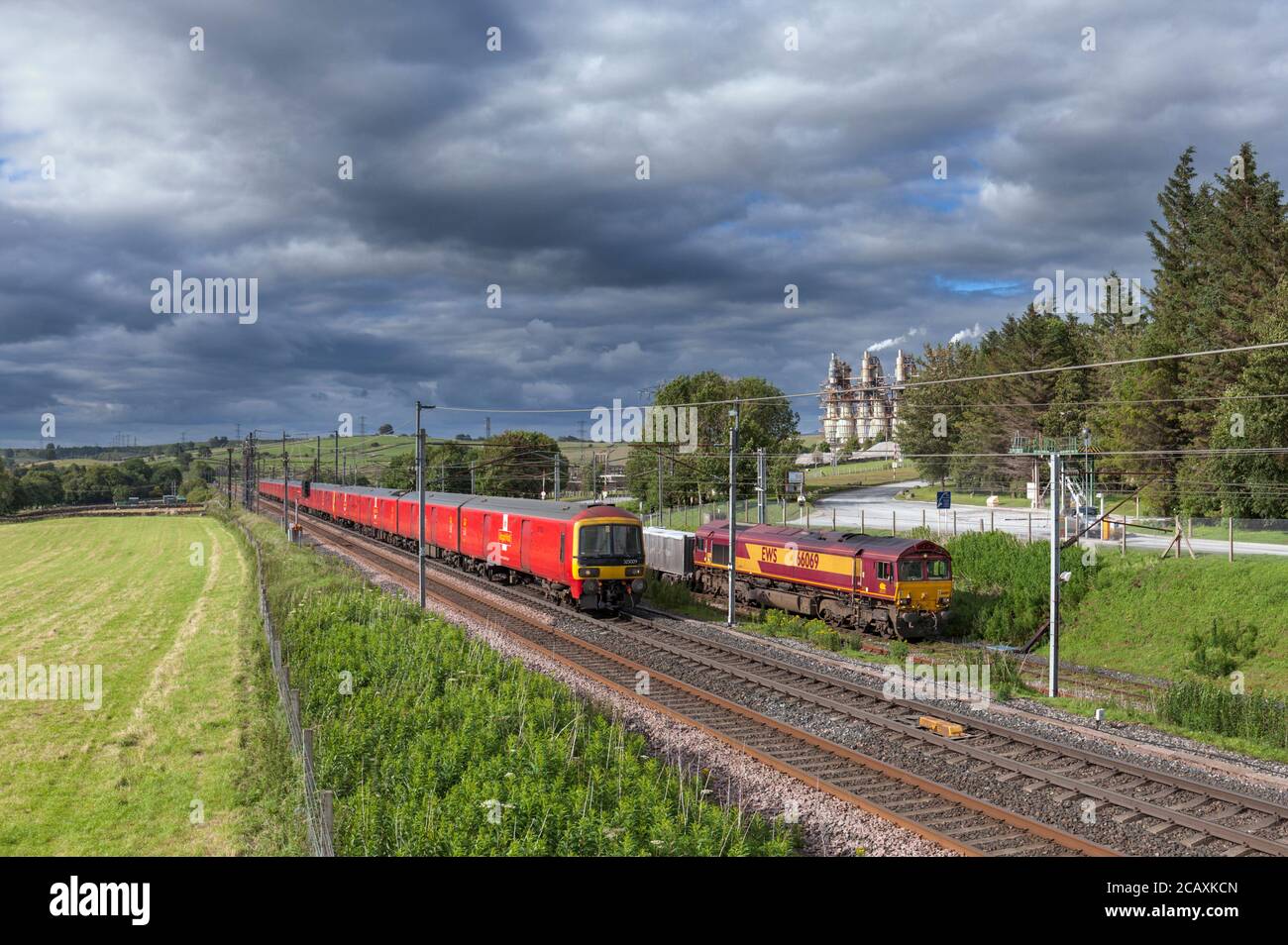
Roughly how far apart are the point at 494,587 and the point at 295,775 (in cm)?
2115

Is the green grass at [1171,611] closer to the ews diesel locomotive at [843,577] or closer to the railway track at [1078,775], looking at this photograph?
the ews diesel locomotive at [843,577]

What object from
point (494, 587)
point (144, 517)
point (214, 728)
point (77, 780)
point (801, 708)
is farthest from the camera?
point (144, 517)

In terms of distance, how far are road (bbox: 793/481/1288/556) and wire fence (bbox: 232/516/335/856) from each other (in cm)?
2862

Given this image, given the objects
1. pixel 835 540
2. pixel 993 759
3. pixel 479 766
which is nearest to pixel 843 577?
pixel 835 540

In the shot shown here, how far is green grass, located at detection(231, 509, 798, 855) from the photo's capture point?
1015 centimetres

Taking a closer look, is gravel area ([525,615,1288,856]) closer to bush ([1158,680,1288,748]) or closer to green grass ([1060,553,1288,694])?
bush ([1158,680,1288,748])

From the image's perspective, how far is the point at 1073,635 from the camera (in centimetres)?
2964

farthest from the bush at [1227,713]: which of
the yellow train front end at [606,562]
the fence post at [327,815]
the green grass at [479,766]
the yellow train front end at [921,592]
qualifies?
the fence post at [327,815]

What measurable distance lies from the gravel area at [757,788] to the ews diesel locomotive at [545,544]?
777cm

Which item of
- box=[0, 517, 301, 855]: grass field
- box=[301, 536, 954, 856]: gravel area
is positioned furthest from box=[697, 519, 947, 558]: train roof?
box=[0, 517, 301, 855]: grass field

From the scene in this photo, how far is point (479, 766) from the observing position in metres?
12.7

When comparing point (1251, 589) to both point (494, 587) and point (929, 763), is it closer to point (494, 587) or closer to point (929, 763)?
point (929, 763)

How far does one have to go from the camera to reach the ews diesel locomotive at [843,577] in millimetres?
26906
